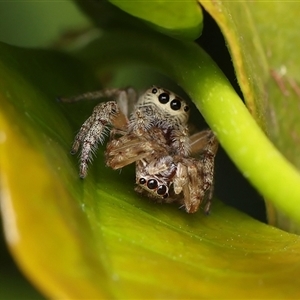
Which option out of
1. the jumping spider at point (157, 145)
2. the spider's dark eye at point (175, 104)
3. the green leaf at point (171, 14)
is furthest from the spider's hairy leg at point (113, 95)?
the green leaf at point (171, 14)

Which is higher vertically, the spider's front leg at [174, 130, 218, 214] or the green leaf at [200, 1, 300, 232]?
the green leaf at [200, 1, 300, 232]

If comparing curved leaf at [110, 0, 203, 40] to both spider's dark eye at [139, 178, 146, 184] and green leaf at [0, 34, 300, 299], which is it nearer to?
green leaf at [0, 34, 300, 299]

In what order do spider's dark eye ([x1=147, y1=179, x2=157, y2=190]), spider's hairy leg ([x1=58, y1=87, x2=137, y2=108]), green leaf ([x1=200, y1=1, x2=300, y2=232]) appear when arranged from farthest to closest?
1. spider's hairy leg ([x1=58, y1=87, x2=137, y2=108])
2. spider's dark eye ([x1=147, y1=179, x2=157, y2=190])
3. green leaf ([x1=200, y1=1, x2=300, y2=232])

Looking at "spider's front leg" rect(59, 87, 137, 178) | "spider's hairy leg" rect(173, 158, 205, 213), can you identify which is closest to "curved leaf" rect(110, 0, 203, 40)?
"spider's front leg" rect(59, 87, 137, 178)

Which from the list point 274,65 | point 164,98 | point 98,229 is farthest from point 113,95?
point 98,229

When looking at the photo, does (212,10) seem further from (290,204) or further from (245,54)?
(290,204)

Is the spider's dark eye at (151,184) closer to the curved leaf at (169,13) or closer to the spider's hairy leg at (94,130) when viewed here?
the spider's hairy leg at (94,130)

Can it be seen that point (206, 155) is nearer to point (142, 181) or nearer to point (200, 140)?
point (200, 140)

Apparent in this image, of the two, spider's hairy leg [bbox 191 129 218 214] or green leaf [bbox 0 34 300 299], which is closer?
green leaf [bbox 0 34 300 299]
